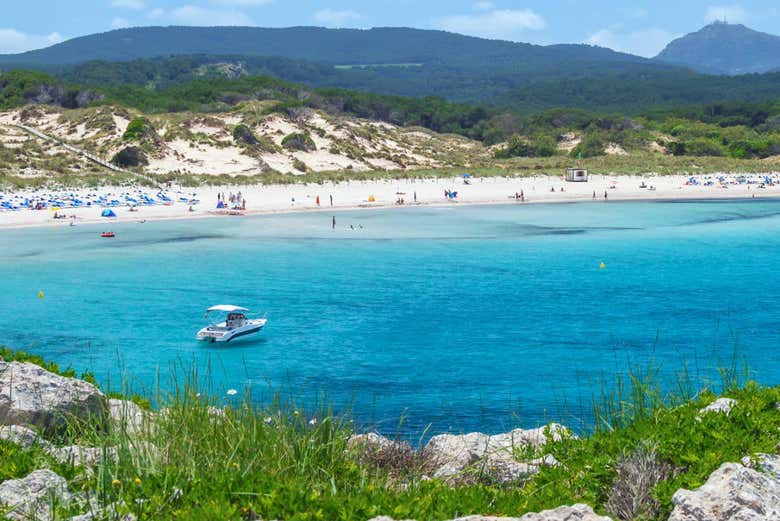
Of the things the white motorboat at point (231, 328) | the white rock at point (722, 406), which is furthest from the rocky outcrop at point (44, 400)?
the white motorboat at point (231, 328)

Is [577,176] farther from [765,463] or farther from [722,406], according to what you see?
[765,463]

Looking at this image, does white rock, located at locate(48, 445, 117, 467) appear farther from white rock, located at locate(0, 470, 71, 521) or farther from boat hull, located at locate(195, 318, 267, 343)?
boat hull, located at locate(195, 318, 267, 343)

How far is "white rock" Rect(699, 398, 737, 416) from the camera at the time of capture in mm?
9739

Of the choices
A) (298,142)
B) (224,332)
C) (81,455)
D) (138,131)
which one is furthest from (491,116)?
(81,455)

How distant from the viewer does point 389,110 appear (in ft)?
426

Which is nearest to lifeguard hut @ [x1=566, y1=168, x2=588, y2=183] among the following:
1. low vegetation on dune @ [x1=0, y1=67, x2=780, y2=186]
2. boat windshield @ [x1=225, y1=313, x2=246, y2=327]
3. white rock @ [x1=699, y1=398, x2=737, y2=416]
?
low vegetation on dune @ [x1=0, y1=67, x2=780, y2=186]

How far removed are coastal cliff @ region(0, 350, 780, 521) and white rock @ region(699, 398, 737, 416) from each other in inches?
1.6

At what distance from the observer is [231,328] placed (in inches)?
1059

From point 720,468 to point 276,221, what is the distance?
54467mm

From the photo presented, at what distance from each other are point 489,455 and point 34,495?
194 inches

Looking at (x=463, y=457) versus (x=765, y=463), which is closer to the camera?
(x=765, y=463)

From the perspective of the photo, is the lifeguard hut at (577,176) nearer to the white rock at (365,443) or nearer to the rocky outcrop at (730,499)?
the white rock at (365,443)

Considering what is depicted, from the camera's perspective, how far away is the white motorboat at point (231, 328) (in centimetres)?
2658

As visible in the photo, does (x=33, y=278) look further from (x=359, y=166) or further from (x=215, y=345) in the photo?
(x=359, y=166)
